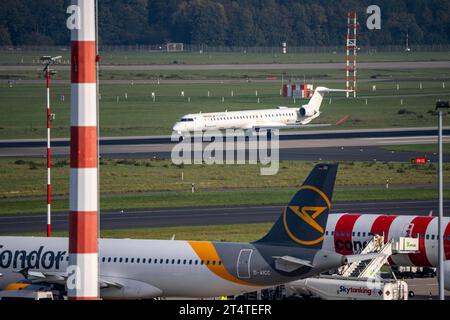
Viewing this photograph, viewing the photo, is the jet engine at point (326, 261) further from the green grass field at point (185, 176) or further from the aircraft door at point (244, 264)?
the green grass field at point (185, 176)

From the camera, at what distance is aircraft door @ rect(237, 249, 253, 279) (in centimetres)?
4762

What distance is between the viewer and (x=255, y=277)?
156ft

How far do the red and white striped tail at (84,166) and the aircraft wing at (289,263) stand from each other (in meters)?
19.3

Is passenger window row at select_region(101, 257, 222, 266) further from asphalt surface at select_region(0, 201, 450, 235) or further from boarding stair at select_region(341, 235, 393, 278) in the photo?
asphalt surface at select_region(0, 201, 450, 235)

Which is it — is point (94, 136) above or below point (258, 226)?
above

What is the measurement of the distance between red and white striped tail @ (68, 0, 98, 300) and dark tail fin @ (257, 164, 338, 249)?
66.6 ft

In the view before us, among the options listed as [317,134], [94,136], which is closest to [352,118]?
[317,134]

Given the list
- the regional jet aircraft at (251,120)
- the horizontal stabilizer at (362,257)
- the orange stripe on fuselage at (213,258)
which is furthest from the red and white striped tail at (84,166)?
the regional jet aircraft at (251,120)

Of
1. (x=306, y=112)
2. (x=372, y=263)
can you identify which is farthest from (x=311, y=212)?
(x=306, y=112)

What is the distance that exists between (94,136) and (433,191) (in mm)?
73471

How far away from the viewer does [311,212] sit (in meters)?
47.3
